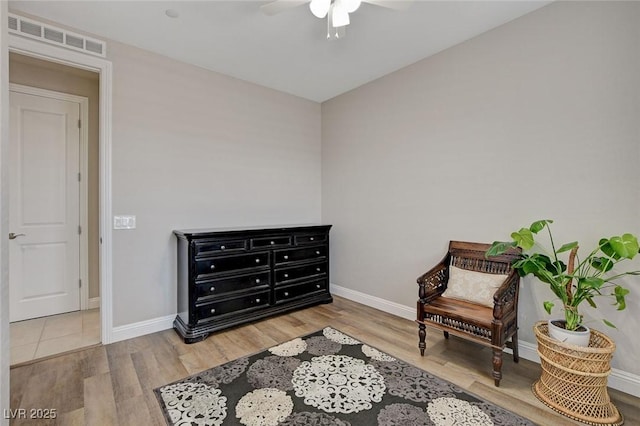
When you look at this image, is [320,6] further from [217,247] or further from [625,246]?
[625,246]

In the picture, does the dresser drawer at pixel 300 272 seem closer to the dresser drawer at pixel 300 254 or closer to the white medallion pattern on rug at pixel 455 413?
the dresser drawer at pixel 300 254

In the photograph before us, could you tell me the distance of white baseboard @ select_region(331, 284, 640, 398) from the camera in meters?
1.98

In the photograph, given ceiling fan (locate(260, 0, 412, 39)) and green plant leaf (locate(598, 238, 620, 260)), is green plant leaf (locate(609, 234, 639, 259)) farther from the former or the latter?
ceiling fan (locate(260, 0, 412, 39))

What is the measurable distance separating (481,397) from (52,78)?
5.12 meters

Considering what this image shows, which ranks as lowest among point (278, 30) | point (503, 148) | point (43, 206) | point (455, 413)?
point (455, 413)

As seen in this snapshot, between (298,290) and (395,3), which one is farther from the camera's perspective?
(298,290)

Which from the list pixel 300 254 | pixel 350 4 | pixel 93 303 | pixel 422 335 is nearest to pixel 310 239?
pixel 300 254

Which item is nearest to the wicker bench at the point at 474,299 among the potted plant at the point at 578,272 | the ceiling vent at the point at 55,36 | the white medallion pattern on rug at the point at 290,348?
the potted plant at the point at 578,272

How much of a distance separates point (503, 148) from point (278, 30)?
7.43ft

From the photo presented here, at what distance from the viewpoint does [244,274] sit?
308cm

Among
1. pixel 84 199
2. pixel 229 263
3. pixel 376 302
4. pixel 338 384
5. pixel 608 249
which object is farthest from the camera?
pixel 376 302

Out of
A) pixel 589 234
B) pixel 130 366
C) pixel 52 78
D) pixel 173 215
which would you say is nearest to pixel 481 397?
pixel 589 234

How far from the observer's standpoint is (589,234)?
214cm

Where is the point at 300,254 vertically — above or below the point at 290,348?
above
